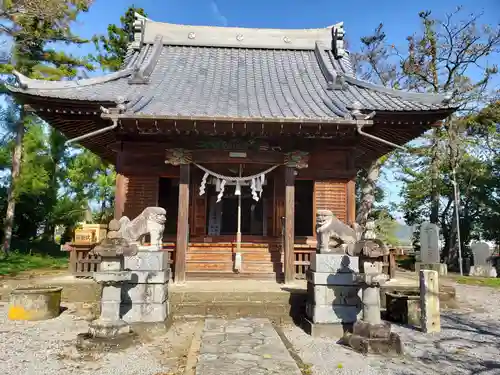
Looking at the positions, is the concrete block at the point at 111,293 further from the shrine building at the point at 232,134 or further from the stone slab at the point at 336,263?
the stone slab at the point at 336,263

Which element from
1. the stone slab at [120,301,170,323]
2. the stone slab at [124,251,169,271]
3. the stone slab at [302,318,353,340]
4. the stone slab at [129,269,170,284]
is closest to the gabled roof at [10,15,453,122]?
the stone slab at [124,251,169,271]

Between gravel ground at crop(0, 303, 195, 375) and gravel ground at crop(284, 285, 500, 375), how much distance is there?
2062 millimetres

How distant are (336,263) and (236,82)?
23.7 ft

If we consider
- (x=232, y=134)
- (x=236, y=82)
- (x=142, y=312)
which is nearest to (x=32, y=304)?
Answer: (x=142, y=312)

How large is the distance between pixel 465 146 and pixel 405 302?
1877 centimetres

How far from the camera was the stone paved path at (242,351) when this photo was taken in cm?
461

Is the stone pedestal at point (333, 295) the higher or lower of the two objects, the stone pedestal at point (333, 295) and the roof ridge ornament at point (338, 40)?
the lower

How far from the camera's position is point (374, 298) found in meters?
6.08

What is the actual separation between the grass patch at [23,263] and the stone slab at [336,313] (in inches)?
516

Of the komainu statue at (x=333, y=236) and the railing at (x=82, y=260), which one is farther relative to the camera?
the railing at (x=82, y=260)

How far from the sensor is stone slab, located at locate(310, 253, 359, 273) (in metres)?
6.93

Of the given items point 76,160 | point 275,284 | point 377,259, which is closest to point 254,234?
point 275,284

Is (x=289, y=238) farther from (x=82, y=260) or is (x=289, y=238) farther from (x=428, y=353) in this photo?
(x=82, y=260)

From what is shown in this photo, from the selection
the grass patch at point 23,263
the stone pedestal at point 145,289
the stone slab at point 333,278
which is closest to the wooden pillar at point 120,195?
the stone pedestal at point 145,289
